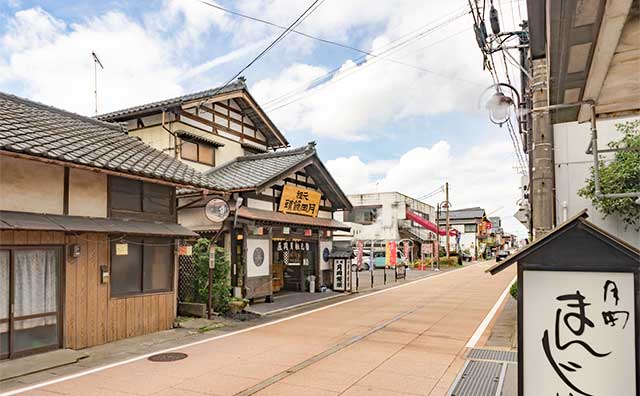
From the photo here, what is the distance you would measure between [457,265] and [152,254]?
35792 mm

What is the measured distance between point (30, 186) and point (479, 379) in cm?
870

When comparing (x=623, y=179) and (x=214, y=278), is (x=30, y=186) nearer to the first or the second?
(x=214, y=278)

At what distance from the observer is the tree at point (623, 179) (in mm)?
10727

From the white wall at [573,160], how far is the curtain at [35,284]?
42.6 ft

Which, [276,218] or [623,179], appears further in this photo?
[276,218]

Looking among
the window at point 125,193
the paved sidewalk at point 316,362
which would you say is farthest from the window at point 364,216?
the window at point 125,193

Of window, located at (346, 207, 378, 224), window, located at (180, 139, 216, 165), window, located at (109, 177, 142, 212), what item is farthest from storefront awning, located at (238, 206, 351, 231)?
window, located at (346, 207, 378, 224)

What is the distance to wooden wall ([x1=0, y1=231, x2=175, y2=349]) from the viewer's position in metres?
8.70

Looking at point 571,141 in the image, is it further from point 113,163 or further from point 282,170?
point 113,163

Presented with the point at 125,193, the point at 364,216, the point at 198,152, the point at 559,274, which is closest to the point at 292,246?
the point at 198,152

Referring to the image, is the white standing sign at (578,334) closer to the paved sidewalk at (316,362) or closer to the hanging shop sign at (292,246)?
the paved sidewalk at (316,362)

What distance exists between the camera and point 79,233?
886 cm

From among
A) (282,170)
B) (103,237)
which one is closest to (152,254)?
(103,237)

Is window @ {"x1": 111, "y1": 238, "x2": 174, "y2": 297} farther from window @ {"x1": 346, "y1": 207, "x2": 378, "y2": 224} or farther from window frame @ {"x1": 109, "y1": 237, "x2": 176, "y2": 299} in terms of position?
window @ {"x1": 346, "y1": 207, "x2": 378, "y2": 224}
